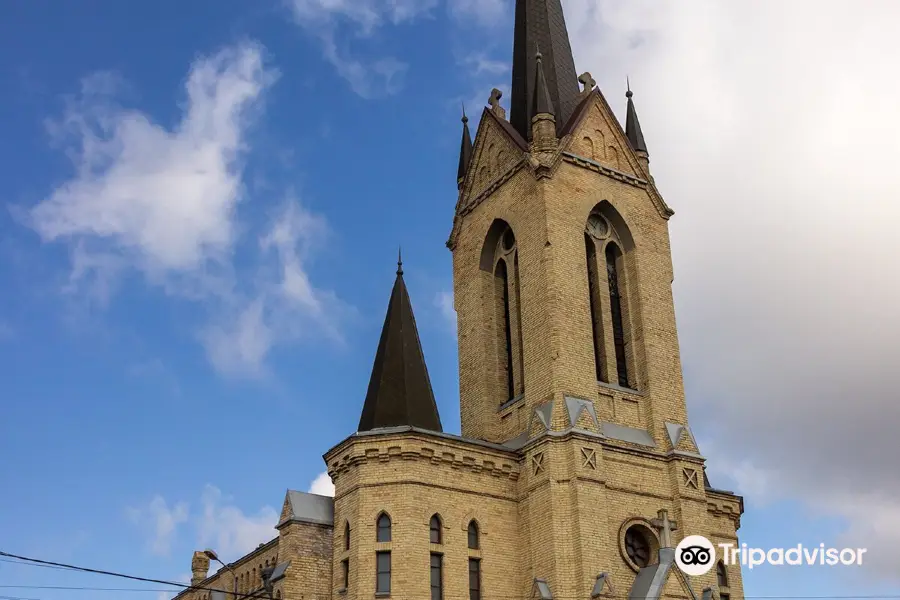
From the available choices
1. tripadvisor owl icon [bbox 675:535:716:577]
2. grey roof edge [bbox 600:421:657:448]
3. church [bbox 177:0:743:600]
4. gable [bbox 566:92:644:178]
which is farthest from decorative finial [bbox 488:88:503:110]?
tripadvisor owl icon [bbox 675:535:716:577]

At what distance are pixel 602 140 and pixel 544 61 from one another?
4266mm

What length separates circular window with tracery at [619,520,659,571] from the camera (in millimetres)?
29828

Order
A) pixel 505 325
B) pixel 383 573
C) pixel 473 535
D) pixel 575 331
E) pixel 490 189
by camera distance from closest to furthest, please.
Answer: pixel 383 573, pixel 473 535, pixel 575 331, pixel 505 325, pixel 490 189

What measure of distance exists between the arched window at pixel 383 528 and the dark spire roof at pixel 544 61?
14.2 m

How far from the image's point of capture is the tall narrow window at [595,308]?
107ft

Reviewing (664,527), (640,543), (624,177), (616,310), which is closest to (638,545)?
(640,543)

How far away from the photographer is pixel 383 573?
91.0 feet

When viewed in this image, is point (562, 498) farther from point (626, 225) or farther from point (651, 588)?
point (626, 225)

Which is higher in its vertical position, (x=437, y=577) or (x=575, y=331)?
(x=575, y=331)

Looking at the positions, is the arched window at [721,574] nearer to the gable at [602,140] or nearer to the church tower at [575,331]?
the church tower at [575,331]

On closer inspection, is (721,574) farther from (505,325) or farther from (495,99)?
(495,99)

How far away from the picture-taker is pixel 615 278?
34750 mm

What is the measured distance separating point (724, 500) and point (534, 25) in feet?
60.2

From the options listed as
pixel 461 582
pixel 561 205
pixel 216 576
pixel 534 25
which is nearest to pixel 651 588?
pixel 461 582
